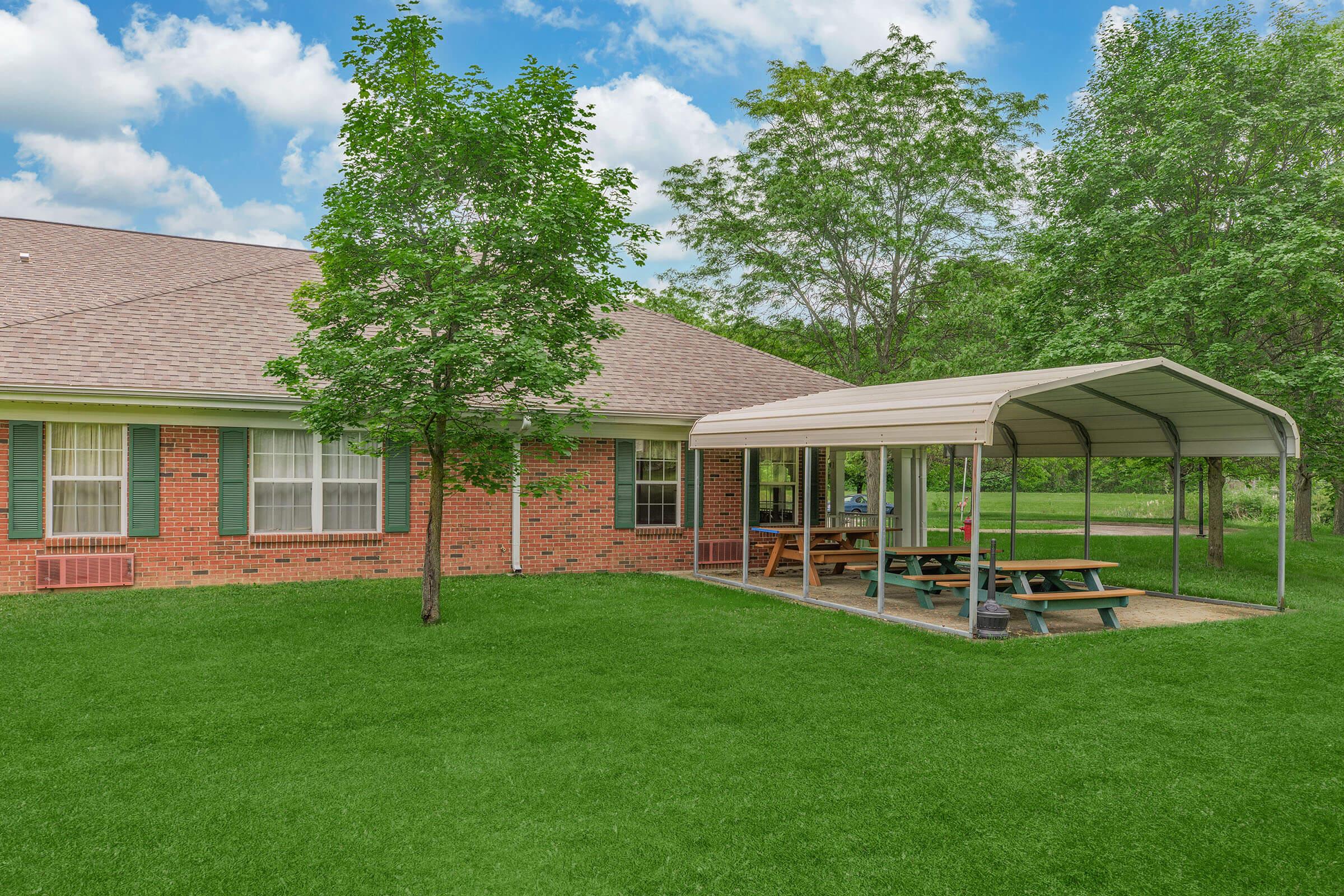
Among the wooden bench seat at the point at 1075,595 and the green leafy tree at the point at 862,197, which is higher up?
the green leafy tree at the point at 862,197

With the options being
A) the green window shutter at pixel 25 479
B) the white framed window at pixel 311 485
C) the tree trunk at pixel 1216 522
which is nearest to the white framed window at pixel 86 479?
the green window shutter at pixel 25 479

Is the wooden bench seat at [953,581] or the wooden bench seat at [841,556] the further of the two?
the wooden bench seat at [841,556]

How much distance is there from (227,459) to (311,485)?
1.16 meters

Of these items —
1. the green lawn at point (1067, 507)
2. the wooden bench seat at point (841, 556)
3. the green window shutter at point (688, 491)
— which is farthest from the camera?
the green lawn at point (1067, 507)

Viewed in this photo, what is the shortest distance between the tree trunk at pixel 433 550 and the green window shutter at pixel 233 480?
383 centimetres

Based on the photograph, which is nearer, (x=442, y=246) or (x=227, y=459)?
(x=442, y=246)

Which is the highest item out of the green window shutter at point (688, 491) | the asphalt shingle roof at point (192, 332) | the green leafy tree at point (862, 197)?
the green leafy tree at point (862, 197)

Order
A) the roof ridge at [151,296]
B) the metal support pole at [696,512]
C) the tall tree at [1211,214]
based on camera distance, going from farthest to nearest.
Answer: the metal support pole at [696,512] < the tall tree at [1211,214] < the roof ridge at [151,296]

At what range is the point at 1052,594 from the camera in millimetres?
9672

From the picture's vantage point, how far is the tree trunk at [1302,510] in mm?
21391

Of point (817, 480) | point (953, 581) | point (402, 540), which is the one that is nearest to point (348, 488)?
point (402, 540)

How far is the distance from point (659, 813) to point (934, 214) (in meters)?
20.5

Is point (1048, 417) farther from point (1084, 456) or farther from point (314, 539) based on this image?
point (314, 539)

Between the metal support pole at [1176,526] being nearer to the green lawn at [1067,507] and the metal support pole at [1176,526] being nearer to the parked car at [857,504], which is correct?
the green lawn at [1067,507]
